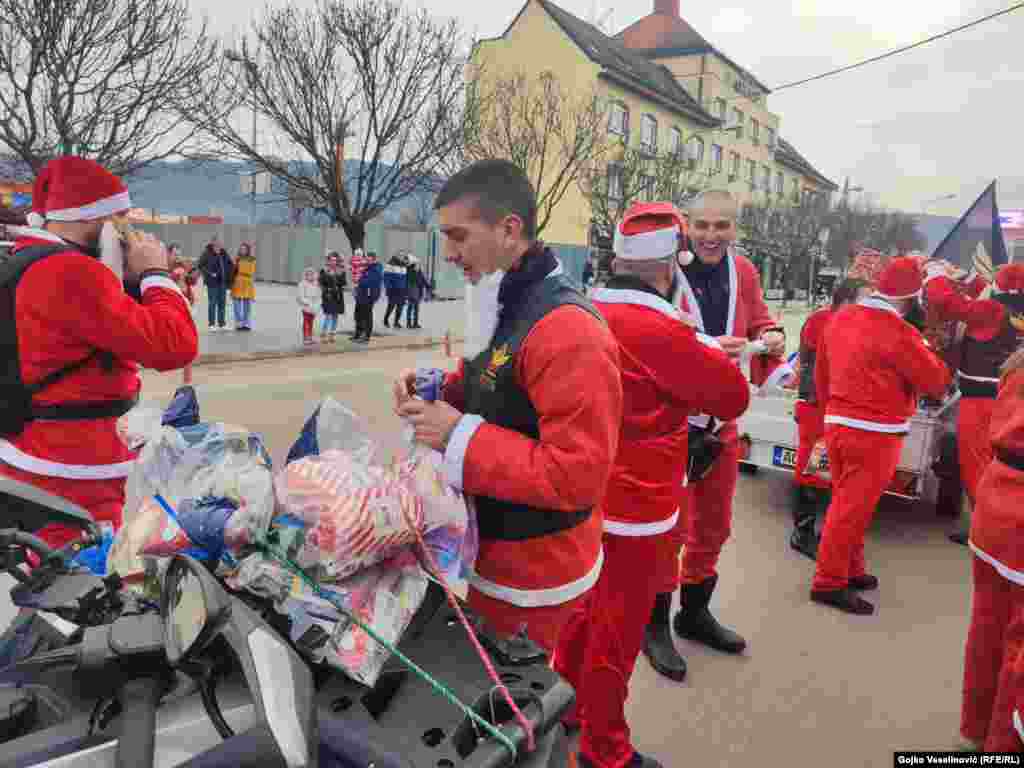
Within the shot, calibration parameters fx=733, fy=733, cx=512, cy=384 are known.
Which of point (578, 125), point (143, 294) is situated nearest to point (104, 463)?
point (143, 294)

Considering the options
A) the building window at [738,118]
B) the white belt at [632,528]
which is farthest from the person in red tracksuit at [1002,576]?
the building window at [738,118]

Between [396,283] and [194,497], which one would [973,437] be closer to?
[194,497]

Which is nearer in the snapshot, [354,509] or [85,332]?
[354,509]

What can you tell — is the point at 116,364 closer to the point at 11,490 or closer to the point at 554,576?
the point at 11,490

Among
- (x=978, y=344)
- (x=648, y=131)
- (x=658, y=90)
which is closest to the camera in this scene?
(x=978, y=344)

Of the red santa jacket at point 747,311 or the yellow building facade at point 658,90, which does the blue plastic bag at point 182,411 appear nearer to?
the red santa jacket at point 747,311

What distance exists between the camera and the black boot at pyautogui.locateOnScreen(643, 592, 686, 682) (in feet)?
11.0

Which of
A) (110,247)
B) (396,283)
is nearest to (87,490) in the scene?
(110,247)

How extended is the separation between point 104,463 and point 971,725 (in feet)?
10.9

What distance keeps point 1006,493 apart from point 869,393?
1.44 meters

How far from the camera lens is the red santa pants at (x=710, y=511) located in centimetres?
345

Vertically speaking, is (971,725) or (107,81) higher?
(107,81)

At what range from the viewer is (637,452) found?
259 centimetres

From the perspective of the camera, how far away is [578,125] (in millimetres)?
22953
